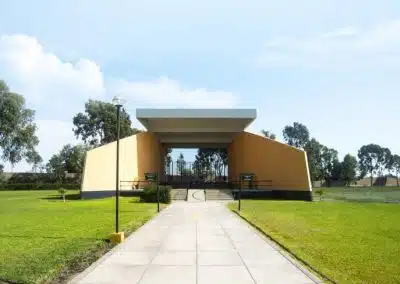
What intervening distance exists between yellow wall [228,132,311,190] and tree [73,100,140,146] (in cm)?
3221

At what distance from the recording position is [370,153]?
13800cm

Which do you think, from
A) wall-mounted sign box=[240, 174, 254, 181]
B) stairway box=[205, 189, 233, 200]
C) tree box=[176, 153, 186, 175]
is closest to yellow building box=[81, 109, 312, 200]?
wall-mounted sign box=[240, 174, 254, 181]

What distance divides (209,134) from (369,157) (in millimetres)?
103567

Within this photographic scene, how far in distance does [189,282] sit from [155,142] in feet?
138

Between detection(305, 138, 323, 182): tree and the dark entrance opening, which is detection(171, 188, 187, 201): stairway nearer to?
the dark entrance opening

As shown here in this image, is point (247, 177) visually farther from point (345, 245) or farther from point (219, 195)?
point (345, 245)

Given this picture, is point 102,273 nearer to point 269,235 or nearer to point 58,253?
point 58,253

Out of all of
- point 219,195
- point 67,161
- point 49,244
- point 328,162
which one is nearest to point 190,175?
point 219,195

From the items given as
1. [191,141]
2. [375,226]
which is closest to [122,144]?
[191,141]

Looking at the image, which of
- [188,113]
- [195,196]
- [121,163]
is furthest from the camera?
[188,113]

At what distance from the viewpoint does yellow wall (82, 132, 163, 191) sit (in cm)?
3419

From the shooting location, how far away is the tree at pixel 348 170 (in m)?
108

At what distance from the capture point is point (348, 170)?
108 meters

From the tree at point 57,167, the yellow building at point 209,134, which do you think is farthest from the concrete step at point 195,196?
the tree at point 57,167
